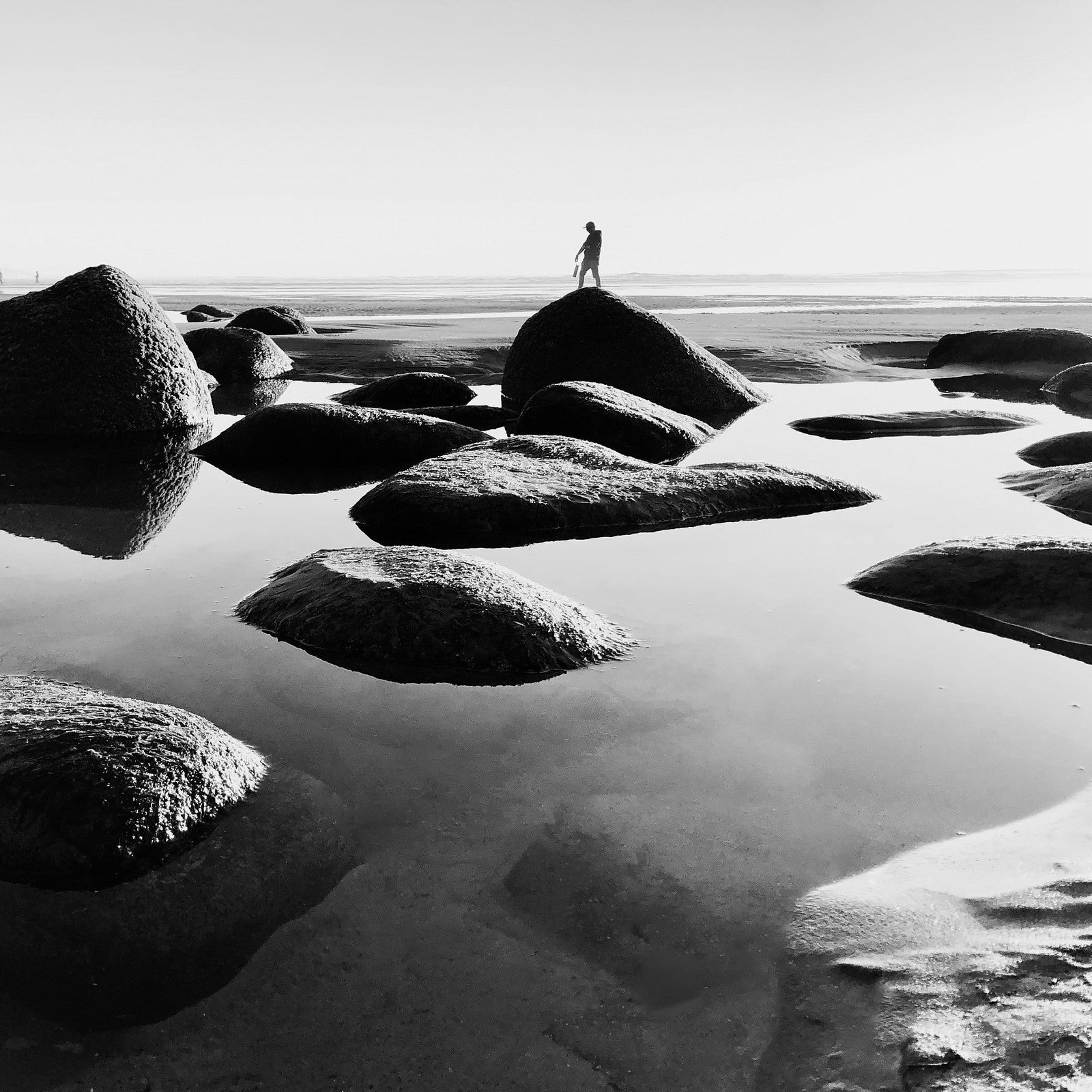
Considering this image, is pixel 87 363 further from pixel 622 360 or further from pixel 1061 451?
pixel 1061 451

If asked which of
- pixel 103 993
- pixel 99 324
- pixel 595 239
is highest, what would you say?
pixel 595 239

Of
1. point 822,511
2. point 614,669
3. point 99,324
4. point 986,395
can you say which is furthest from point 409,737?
point 986,395

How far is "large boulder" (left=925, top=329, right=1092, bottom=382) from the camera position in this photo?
10.4 metres

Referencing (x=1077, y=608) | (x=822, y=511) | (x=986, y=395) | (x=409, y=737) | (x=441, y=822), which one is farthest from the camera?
(x=986, y=395)

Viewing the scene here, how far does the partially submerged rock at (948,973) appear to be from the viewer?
1.30 meters

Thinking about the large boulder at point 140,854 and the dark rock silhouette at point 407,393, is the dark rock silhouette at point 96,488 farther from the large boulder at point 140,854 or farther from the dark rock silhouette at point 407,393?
the large boulder at point 140,854

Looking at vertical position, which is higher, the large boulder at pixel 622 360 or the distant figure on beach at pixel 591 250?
the distant figure on beach at pixel 591 250

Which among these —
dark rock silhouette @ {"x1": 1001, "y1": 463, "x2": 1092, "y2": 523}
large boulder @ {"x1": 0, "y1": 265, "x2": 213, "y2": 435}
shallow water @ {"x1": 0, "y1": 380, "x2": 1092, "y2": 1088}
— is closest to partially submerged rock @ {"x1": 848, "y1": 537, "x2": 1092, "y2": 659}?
shallow water @ {"x1": 0, "y1": 380, "x2": 1092, "y2": 1088}

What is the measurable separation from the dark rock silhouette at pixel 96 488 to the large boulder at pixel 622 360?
2.73m

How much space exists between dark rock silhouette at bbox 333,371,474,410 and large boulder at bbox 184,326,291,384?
2.07 meters

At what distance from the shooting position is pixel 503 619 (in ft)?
8.71

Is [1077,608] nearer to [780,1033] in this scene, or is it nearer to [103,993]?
[780,1033]

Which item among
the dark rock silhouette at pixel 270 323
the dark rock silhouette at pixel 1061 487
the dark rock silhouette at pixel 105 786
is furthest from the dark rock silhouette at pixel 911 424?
the dark rock silhouette at pixel 270 323

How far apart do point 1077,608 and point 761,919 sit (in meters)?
1.73
